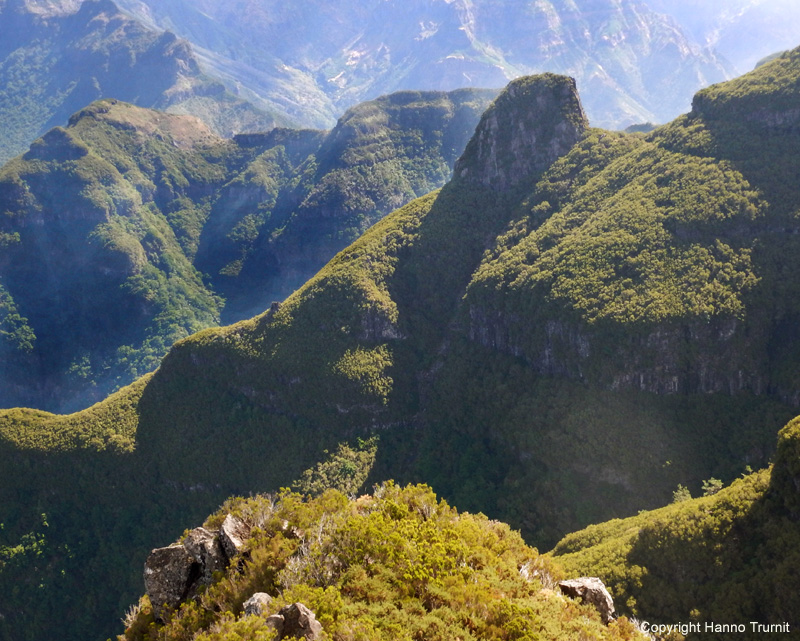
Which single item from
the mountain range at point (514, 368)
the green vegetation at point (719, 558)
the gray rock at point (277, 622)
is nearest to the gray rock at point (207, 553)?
the gray rock at point (277, 622)

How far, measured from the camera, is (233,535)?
3362 cm

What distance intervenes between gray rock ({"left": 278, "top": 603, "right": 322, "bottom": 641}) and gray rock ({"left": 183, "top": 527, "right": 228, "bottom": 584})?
352 inches

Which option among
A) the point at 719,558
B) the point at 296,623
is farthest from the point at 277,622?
the point at 719,558

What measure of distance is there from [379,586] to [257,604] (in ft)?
20.3

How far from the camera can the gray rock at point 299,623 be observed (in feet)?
80.1

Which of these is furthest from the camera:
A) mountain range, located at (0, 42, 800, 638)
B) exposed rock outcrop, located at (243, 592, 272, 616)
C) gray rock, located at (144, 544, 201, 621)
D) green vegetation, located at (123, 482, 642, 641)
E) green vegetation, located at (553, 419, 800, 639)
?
mountain range, located at (0, 42, 800, 638)

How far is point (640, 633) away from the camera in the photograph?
36.1 metres

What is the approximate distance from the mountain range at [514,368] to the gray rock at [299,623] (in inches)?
1736

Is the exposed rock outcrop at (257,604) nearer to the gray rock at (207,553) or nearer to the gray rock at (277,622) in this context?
the gray rock at (277,622)

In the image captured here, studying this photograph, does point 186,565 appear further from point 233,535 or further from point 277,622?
point 277,622

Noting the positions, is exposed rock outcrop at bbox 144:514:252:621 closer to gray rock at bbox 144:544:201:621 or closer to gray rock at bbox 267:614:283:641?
gray rock at bbox 144:544:201:621

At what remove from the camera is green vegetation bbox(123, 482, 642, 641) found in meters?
26.6

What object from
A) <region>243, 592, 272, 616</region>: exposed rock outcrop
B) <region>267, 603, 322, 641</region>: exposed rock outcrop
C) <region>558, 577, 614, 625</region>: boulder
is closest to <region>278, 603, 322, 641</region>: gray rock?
<region>267, 603, 322, 641</region>: exposed rock outcrop

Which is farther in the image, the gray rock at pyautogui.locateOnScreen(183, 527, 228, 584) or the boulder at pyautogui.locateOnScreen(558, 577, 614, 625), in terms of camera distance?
the boulder at pyautogui.locateOnScreen(558, 577, 614, 625)
